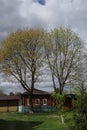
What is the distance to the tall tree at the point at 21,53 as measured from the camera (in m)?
57.7

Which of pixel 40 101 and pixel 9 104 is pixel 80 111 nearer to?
pixel 40 101

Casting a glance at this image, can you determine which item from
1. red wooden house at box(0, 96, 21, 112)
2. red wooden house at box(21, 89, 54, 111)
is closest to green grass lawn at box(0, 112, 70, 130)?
red wooden house at box(21, 89, 54, 111)

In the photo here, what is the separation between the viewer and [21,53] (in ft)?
190

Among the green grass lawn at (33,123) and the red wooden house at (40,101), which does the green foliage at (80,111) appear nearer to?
the green grass lawn at (33,123)

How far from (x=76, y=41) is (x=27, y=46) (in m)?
8.73

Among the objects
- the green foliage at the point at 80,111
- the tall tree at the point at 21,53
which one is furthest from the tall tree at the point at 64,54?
the green foliage at the point at 80,111

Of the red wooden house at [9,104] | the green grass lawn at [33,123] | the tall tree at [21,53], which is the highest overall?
the tall tree at [21,53]

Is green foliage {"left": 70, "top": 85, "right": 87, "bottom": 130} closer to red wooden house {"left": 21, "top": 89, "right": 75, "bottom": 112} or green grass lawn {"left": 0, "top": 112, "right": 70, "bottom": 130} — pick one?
green grass lawn {"left": 0, "top": 112, "right": 70, "bottom": 130}

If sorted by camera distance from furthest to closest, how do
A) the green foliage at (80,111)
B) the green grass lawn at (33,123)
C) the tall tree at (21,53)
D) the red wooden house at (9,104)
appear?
the red wooden house at (9,104), the tall tree at (21,53), the green grass lawn at (33,123), the green foliage at (80,111)

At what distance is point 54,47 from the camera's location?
56.4 metres

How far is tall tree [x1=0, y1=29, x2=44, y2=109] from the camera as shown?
57.7 m

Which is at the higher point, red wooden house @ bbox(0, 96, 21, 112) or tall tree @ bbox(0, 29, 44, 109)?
tall tree @ bbox(0, 29, 44, 109)

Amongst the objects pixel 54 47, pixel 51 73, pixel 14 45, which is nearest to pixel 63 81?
pixel 51 73

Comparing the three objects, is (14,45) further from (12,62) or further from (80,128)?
(80,128)
